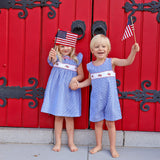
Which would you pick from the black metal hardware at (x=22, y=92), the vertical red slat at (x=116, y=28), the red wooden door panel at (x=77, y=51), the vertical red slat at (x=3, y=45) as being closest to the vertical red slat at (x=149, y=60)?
the red wooden door panel at (x=77, y=51)

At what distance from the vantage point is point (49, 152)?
2477mm

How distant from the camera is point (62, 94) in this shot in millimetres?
2516

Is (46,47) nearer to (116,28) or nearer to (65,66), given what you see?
(65,66)

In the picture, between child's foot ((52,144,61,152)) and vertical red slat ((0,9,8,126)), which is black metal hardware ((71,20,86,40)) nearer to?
vertical red slat ((0,9,8,126))

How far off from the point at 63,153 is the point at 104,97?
75cm

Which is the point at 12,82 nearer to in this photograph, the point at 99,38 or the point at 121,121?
the point at 99,38

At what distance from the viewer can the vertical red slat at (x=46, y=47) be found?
2.70 m

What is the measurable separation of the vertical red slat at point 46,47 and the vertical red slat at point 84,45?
0.29 meters

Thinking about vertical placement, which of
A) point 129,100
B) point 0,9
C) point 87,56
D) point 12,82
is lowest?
point 129,100

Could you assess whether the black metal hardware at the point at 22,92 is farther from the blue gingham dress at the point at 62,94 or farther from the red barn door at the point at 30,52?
the blue gingham dress at the point at 62,94

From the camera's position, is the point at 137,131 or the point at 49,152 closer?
the point at 49,152

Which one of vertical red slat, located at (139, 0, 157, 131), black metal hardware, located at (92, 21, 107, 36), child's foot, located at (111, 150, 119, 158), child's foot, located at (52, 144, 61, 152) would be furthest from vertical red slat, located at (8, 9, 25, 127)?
vertical red slat, located at (139, 0, 157, 131)

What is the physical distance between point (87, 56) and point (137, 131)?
3.55 ft

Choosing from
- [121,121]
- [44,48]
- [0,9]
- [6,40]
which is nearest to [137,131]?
[121,121]
